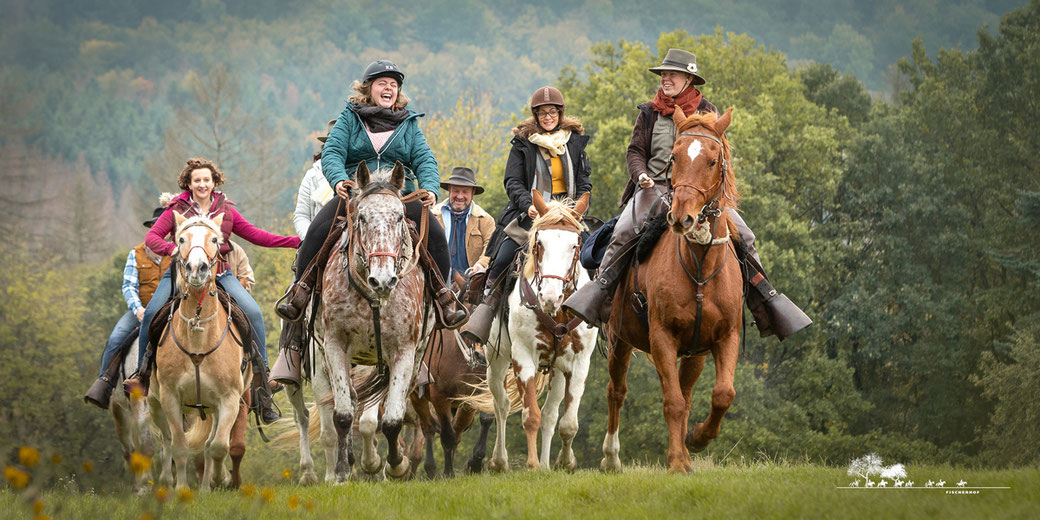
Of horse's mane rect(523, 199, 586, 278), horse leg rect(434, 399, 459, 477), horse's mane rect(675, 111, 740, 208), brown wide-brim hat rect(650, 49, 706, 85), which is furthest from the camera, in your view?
horse leg rect(434, 399, 459, 477)

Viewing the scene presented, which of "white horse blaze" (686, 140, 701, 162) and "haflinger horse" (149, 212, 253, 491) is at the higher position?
"white horse blaze" (686, 140, 701, 162)

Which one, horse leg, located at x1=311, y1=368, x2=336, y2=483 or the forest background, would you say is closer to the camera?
horse leg, located at x1=311, y1=368, x2=336, y2=483

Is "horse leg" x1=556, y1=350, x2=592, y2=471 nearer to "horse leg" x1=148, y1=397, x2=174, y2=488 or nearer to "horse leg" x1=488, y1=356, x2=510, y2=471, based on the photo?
"horse leg" x1=488, y1=356, x2=510, y2=471

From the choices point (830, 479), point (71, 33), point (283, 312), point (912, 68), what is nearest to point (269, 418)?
point (283, 312)

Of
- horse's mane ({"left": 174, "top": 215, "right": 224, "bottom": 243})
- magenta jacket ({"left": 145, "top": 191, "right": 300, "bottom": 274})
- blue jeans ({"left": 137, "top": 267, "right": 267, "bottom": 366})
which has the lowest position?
blue jeans ({"left": 137, "top": 267, "right": 267, "bottom": 366})

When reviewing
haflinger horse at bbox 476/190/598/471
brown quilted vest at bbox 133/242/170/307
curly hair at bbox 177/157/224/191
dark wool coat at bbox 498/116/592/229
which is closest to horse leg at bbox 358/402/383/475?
haflinger horse at bbox 476/190/598/471

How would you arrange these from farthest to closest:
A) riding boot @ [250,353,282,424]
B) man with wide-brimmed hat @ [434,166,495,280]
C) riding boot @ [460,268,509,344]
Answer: man with wide-brimmed hat @ [434,166,495,280]
riding boot @ [460,268,509,344]
riding boot @ [250,353,282,424]

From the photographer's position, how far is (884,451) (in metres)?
35.1

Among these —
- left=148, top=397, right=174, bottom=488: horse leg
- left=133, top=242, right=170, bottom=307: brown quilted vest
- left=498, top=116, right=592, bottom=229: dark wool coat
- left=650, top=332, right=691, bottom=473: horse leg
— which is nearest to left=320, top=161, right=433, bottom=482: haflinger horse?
left=148, top=397, right=174, bottom=488: horse leg

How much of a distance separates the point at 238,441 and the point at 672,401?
17.0 feet

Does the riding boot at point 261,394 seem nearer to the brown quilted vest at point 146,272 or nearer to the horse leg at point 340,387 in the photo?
the brown quilted vest at point 146,272

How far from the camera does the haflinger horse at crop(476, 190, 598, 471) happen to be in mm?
A: 11258

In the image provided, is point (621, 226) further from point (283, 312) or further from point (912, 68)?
point (912, 68)

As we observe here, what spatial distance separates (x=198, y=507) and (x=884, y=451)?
31.2 metres
